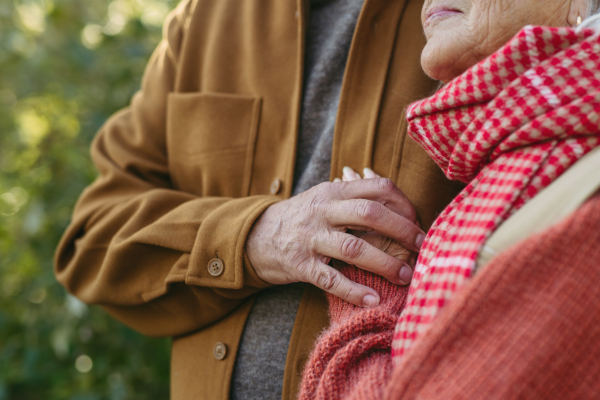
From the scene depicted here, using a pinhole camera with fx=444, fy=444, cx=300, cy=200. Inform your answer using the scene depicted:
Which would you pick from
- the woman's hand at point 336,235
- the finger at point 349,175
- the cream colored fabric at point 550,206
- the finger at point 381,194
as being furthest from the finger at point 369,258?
the cream colored fabric at point 550,206

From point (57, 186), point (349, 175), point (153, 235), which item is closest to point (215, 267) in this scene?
point (153, 235)

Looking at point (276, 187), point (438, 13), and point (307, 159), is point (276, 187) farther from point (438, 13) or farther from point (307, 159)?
point (438, 13)

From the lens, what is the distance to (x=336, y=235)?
3.30 ft

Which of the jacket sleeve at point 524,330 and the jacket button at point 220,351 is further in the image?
the jacket button at point 220,351

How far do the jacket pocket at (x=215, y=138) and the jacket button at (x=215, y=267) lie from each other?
0.33 metres

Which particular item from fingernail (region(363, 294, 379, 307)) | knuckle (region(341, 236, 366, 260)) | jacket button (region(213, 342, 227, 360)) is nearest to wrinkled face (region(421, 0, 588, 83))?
knuckle (region(341, 236, 366, 260))

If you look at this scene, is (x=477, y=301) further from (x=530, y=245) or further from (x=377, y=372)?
(x=377, y=372)

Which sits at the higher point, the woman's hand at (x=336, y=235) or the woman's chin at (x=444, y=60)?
the woman's chin at (x=444, y=60)

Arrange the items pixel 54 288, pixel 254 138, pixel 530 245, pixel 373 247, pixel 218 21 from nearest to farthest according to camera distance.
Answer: pixel 530 245 < pixel 373 247 < pixel 254 138 < pixel 218 21 < pixel 54 288

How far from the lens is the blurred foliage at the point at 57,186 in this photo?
2221 millimetres

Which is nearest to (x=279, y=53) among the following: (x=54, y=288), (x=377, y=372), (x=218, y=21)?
(x=218, y=21)

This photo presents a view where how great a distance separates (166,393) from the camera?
92.3 inches

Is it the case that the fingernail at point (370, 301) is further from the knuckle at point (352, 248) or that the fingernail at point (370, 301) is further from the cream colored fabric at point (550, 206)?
the cream colored fabric at point (550, 206)

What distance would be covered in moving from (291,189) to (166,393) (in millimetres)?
1601
